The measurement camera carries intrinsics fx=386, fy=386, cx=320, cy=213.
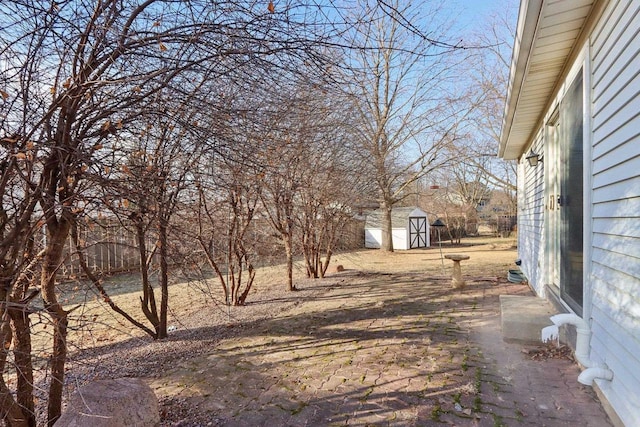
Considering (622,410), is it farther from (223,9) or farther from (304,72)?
(223,9)

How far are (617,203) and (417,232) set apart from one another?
2028cm

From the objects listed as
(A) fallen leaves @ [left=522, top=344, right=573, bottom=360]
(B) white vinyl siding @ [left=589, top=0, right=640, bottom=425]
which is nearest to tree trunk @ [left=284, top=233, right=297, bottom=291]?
(A) fallen leaves @ [left=522, top=344, right=573, bottom=360]

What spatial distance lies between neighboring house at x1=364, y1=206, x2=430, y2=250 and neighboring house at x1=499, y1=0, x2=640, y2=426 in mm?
16421

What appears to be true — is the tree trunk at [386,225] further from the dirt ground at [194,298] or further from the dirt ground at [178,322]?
the dirt ground at [178,322]

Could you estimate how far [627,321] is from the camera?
231cm

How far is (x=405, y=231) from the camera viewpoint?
70.5 feet

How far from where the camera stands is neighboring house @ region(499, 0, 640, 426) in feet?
7.52

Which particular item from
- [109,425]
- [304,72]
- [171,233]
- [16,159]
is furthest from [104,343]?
[304,72]

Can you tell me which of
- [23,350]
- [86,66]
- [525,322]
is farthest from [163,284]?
[525,322]

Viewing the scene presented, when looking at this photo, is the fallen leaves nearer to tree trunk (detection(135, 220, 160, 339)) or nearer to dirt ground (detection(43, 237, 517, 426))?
dirt ground (detection(43, 237, 517, 426))

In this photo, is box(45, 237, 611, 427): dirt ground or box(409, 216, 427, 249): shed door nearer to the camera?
box(45, 237, 611, 427): dirt ground

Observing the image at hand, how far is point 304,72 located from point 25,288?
265cm

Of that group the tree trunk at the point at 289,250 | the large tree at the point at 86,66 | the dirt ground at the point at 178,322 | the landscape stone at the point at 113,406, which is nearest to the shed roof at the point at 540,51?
the large tree at the point at 86,66

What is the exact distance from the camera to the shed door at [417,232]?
2196 centimetres
